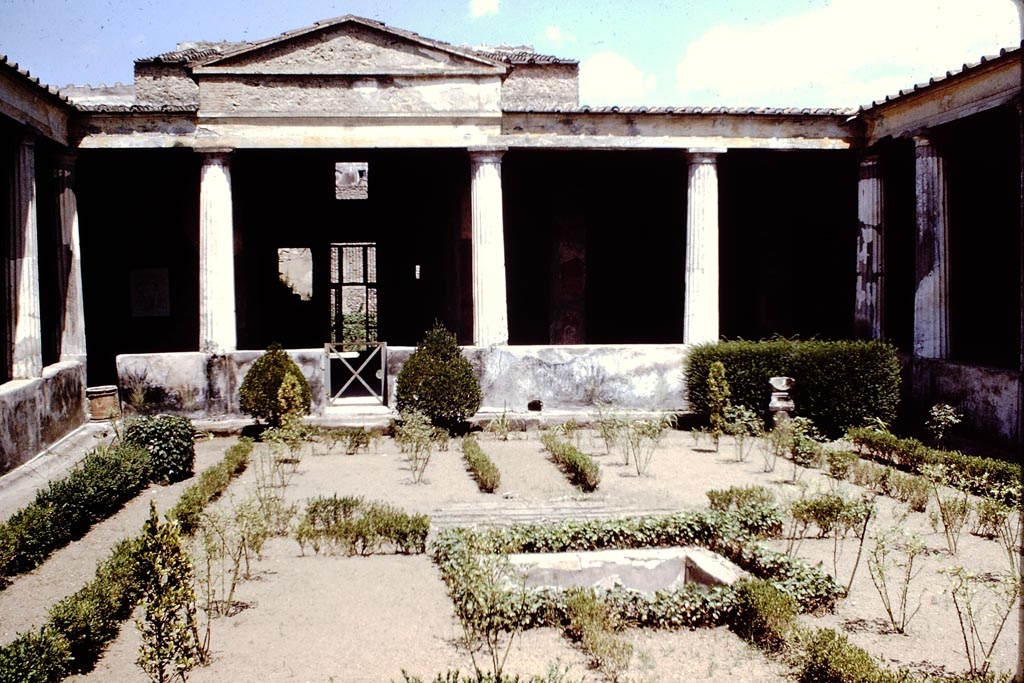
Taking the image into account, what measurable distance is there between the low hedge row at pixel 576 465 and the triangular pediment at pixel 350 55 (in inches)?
235

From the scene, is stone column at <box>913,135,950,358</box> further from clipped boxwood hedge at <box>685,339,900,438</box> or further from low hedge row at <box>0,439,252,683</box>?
low hedge row at <box>0,439,252,683</box>

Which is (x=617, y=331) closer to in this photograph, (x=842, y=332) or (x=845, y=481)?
(x=842, y=332)

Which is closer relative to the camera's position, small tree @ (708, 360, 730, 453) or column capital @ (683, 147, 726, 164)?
small tree @ (708, 360, 730, 453)

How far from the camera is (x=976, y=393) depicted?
1123 cm

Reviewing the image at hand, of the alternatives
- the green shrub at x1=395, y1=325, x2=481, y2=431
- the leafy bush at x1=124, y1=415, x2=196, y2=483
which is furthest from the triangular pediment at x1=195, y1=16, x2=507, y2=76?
the leafy bush at x1=124, y1=415, x2=196, y2=483

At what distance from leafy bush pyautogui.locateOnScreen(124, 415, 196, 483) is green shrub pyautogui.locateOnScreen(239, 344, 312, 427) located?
1.90m

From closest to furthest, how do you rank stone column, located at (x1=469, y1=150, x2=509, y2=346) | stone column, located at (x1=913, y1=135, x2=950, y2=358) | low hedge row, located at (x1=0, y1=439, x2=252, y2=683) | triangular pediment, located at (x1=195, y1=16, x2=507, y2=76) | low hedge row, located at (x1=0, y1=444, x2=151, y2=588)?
low hedge row, located at (x1=0, y1=439, x2=252, y2=683), low hedge row, located at (x1=0, y1=444, x2=151, y2=588), stone column, located at (x1=913, y1=135, x2=950, y2=358), triangular pediment, located at (x1=195, y1=16, x2=507, y2=76), stone column, located at (x1=469, y1=150, x2=509, y2=346)

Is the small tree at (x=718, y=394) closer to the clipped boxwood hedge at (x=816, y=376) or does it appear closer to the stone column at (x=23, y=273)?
the clipped boxwood hedge at (x=816, y=376)

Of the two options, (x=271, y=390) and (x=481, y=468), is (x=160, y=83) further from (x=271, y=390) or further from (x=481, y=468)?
(x=481, y=468)

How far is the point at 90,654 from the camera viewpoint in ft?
17.3

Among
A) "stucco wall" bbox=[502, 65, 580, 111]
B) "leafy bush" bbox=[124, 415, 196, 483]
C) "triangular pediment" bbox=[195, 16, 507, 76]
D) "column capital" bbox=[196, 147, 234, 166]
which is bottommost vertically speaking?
"leafy bush" bbox=[124, 415, 196, 483]

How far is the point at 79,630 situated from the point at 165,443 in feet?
16.9

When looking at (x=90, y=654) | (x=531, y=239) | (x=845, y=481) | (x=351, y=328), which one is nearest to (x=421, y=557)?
(x=90, y=654)

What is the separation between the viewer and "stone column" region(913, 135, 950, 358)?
12.3 metres
